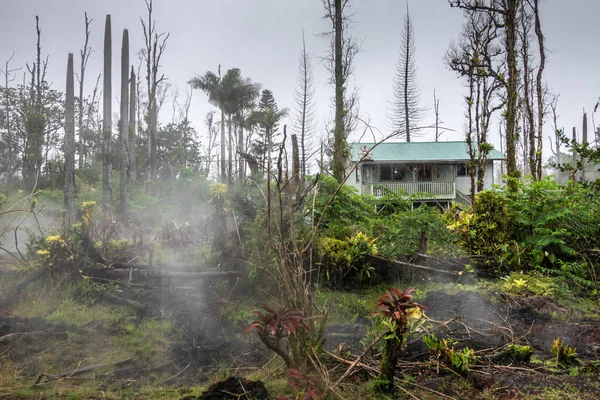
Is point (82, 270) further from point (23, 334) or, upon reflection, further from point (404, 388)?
point (404, 388)

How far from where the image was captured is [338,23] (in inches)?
494

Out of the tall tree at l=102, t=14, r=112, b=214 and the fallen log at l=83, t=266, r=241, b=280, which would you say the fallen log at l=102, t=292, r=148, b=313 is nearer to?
the fallen log at l=83, t=266, r=241, b=280

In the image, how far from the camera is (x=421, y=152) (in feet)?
67.8

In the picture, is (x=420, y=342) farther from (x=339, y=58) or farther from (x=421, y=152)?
(x=421, y=152)

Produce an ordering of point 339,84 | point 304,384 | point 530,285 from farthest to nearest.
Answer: point 339,84 < point 530,285 < point 304,384

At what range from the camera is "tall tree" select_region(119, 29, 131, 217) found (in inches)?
565

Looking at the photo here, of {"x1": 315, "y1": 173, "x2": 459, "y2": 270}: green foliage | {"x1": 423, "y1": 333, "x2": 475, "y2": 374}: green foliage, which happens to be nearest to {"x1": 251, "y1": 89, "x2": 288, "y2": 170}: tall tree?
{"x1": 315, "y1": 173, "x2": 459, "y2": 270}: green foliage

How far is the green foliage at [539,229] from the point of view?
572 centimetres

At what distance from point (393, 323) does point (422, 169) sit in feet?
65.0

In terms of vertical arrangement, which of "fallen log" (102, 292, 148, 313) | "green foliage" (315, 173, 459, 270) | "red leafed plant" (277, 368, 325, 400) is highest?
"green foliage" (315, 173, 459, 270)

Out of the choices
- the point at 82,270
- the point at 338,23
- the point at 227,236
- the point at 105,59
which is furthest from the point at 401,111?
the point at 82,270

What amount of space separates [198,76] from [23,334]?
79.6ft

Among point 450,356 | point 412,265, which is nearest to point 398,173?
point 412,265

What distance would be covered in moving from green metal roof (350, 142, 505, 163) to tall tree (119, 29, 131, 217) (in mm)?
10489
